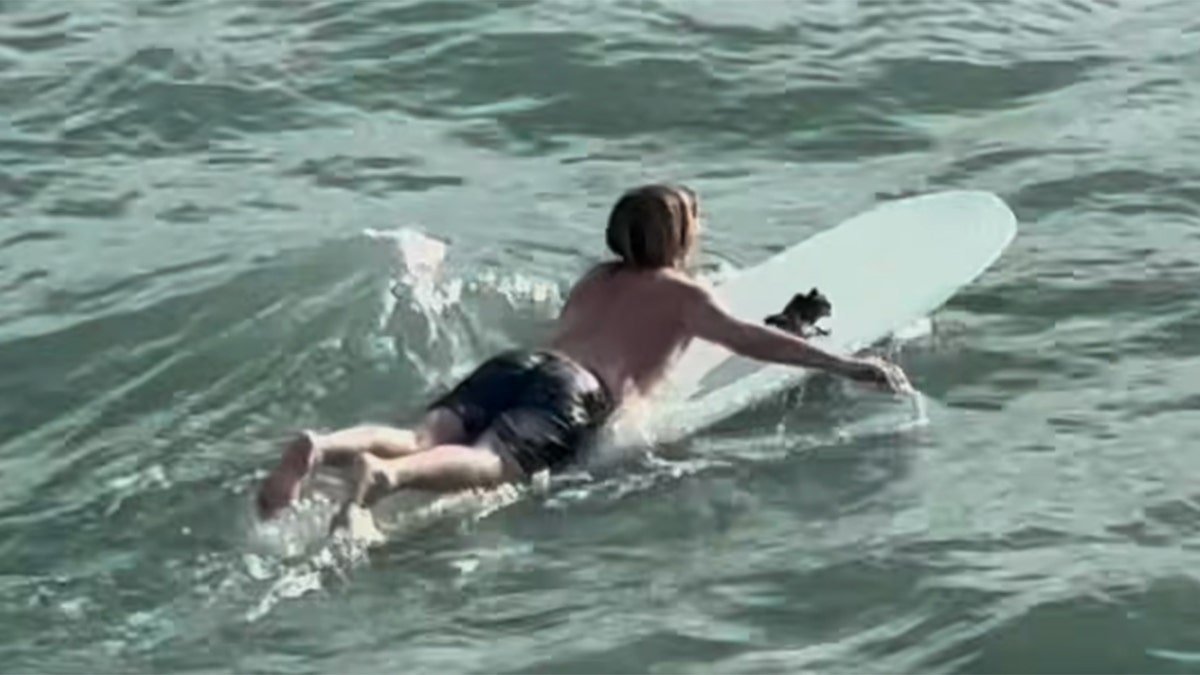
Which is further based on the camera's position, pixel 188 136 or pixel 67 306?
pixel 188 136

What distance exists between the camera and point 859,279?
35.7ft

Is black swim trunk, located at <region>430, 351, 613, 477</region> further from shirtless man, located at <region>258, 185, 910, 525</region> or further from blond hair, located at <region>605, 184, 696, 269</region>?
blond hair, located at <region>605, 184, 696, 269</region>

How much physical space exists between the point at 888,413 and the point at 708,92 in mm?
4205

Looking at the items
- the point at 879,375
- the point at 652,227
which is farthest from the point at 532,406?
the point at 879,375

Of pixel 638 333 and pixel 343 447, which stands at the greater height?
pixel 638 333

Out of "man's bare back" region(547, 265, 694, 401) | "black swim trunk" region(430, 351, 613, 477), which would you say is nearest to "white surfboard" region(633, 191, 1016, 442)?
"man's bare back" region(547, 265, 694, 401)

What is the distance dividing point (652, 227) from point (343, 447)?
1540 millimetres

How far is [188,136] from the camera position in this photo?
13.5 metres

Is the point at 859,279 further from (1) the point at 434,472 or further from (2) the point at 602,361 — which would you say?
(1) the point at 434,472

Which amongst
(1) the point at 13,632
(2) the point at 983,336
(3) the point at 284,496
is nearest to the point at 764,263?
(2) the point at 983,336

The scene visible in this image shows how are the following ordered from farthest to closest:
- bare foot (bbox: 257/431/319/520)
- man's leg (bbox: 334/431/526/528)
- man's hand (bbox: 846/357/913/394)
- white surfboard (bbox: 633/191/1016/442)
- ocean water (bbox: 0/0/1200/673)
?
1. white surfboard (bbox: 633/191/1016/442)
2. man's hand (bbox: 846/357/913/394)
3. man's leg (bbox: 334/431/526/528)
4. bare foot (bbox: 257/431/319/520)
5. ocean water (bbox: 0/0/1200/673)

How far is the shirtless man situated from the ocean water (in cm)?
17

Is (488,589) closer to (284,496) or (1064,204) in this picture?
(284,496)

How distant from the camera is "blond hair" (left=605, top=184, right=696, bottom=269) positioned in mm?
9836
